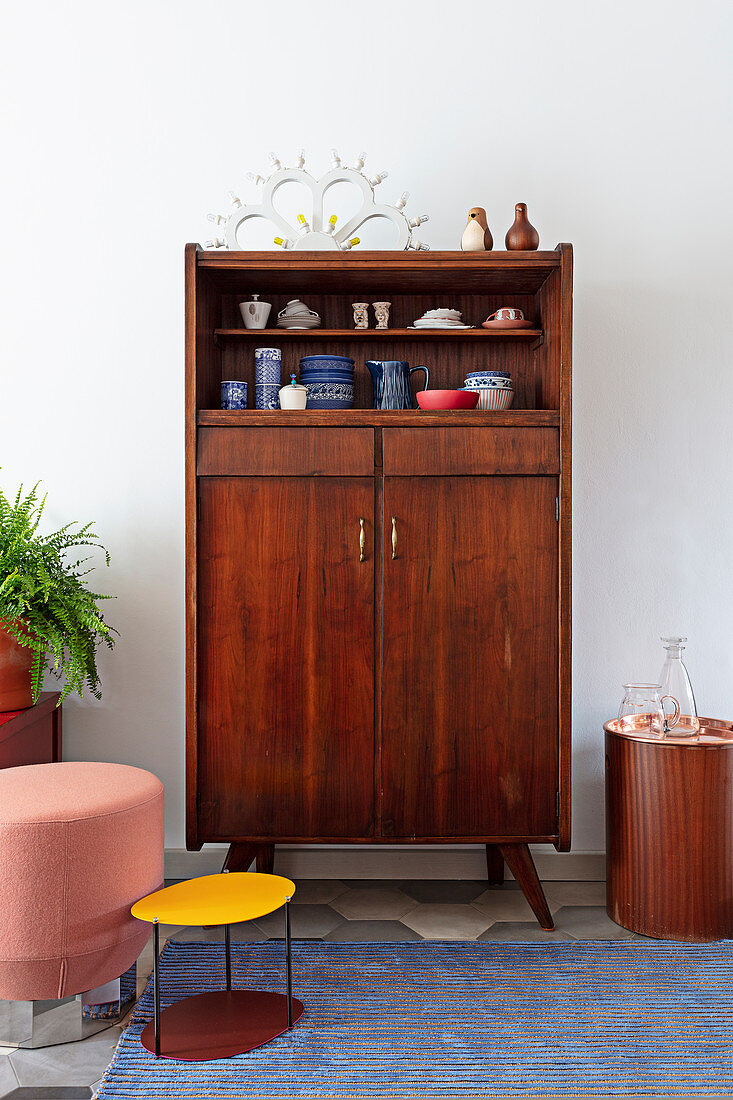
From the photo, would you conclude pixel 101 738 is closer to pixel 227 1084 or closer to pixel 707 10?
pixel 227 1084

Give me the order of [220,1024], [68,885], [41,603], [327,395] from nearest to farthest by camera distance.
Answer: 1. [68,885]
2. [220,1024]
3. [41,603]
4. [327,395]

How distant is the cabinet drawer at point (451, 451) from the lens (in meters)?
2.26

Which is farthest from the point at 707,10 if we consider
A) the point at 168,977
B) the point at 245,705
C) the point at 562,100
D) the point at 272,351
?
the point at 168,977

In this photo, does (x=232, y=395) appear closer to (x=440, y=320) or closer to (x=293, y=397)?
(x=293, y=397)

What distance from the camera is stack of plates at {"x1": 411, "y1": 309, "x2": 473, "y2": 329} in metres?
2.46

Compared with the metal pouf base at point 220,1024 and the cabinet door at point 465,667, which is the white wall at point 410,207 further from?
the metal pouf base at point 220,1024

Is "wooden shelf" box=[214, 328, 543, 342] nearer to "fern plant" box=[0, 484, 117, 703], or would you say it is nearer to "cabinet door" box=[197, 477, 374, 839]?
"cabinet door" box=[197, 477, 374, 839]

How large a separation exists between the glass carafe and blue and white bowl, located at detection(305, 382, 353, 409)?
112 centimetres

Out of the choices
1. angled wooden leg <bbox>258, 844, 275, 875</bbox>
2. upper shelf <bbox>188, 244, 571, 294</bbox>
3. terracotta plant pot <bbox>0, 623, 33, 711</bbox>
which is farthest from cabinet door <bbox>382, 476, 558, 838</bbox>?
terracotta plant pot <bbox>0, 623, 33, 711</bbox>

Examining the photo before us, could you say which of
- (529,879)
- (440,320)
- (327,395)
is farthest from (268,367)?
(529,879)

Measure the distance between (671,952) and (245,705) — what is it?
127 centimetres

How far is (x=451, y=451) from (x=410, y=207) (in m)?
0.94

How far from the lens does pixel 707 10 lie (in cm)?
267

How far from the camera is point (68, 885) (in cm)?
170
